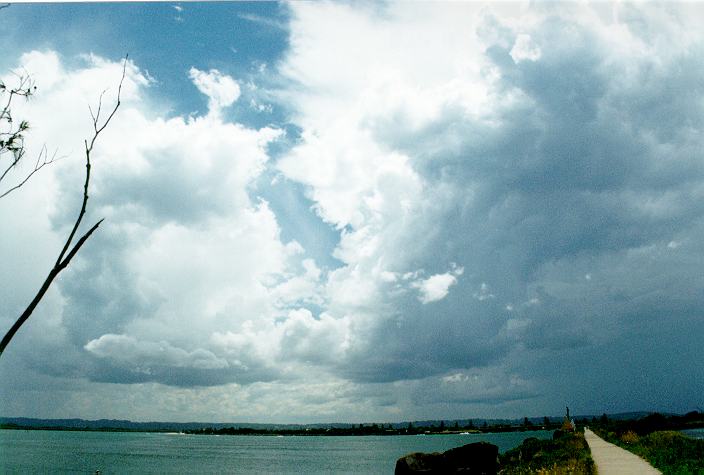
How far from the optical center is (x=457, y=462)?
97.9ft

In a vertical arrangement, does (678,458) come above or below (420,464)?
above

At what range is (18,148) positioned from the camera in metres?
9.96

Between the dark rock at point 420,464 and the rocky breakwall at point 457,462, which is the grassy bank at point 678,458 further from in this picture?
the dark rock at point 420,464

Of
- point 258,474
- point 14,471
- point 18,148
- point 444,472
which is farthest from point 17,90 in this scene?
point 14,471

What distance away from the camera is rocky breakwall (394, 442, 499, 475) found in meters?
29.5

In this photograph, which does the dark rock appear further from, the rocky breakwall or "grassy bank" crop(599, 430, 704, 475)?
"grassy bank" crop(599, 430, 704, 475)

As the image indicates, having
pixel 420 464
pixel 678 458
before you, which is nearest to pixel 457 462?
pixel 420 464

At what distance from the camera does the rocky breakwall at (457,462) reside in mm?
29500

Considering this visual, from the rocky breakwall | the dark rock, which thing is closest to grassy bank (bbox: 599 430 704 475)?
the rocky breakwall

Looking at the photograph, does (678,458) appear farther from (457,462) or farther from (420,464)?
(420,464)

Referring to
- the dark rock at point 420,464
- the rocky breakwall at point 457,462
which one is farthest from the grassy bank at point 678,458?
the dark rock at point 420,464

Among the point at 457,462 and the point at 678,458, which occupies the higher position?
the point at 678,458

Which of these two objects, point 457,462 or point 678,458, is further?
point 457,462

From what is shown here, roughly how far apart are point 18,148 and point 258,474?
81072 millimetres
